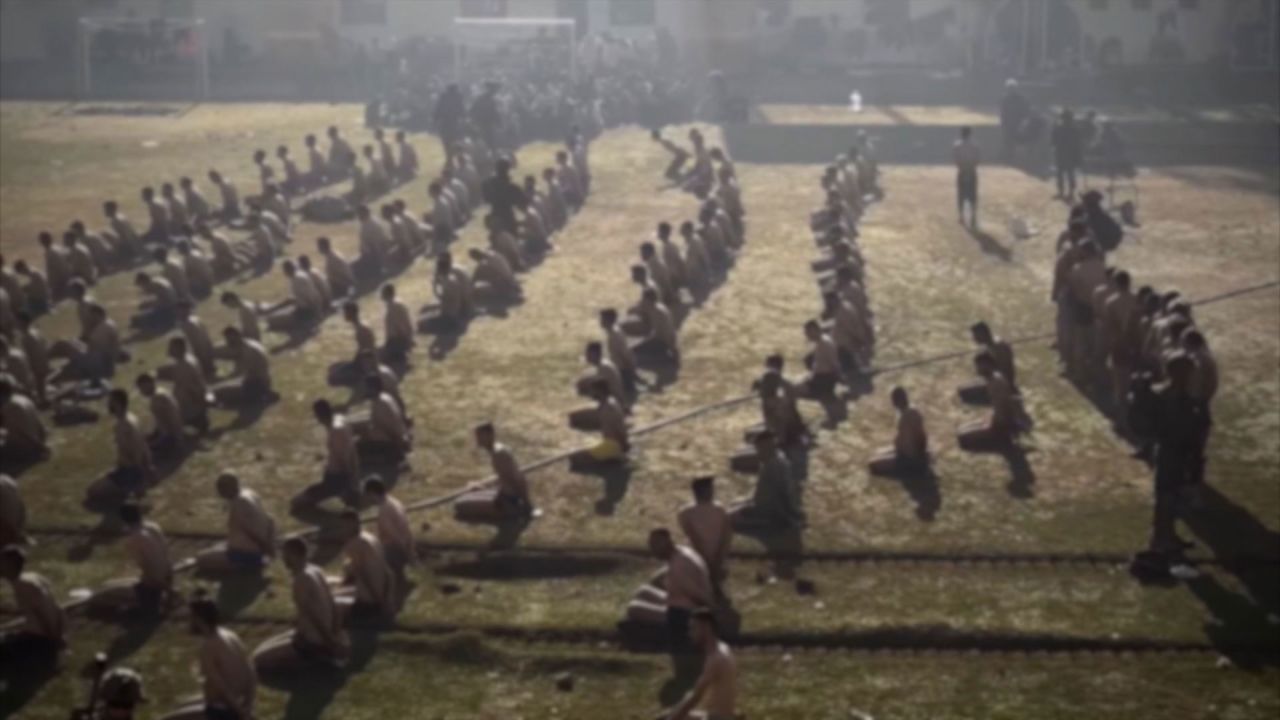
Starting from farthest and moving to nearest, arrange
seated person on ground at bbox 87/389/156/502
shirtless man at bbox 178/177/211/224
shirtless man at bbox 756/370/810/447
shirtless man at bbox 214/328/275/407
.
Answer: shirtless man at bbox 178/177/211/224 < shirtless man at bbox 214/328/275/407 < shirtless man at bbox 756/370/810/447 < seated person on ground at bbox 87/389/156/502

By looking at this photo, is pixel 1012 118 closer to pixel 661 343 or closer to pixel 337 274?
pixel 337 274

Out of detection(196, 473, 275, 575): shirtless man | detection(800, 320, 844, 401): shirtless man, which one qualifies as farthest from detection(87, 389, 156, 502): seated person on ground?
detection(800, 320, 844, 401): shirtless man

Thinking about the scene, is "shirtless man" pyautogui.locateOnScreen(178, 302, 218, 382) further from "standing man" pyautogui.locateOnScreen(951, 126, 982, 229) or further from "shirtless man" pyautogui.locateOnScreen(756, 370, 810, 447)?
"standing man" pyautogui.locateOnScreen(951, 126, 982, 229)

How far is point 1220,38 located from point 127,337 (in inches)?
1834

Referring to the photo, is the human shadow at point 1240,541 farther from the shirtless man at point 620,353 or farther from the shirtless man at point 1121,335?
the shirtless man at point 620,353

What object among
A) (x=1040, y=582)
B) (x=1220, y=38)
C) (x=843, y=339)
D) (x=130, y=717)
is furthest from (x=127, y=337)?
(x=1220, y=38)

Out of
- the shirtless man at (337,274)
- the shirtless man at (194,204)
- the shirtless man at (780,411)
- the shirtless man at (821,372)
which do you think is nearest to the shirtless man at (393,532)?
the shirtless man at (780,411)

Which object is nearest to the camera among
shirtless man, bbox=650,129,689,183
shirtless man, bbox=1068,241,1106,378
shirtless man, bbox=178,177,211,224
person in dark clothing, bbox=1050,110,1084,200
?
shirtless man, bbox=1068,241,1106,378

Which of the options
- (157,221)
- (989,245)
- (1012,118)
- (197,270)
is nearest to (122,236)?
(157,221)

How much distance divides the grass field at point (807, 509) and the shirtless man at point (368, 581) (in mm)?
264

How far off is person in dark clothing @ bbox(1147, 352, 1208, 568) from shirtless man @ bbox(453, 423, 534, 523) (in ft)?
20.0

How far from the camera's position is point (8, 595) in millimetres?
18703

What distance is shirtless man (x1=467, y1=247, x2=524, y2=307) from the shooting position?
31.6m

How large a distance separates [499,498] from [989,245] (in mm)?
16805
